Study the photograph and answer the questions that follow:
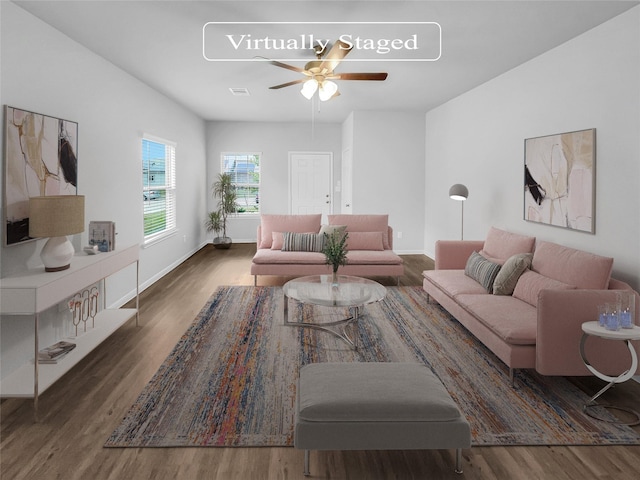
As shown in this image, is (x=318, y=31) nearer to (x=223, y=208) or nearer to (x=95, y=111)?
(x=95, y=111)

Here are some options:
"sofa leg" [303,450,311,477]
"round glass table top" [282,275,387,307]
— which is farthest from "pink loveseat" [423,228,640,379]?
"sofa leg" [303,450,311,477]

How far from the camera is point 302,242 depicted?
631 centimetres

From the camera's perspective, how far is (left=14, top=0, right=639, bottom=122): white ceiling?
10.9 feet

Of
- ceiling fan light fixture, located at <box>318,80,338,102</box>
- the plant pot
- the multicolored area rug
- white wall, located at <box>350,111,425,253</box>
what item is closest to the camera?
the multicolored area rug

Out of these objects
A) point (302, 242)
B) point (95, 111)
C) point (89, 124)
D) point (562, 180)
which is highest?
point (95, 111)

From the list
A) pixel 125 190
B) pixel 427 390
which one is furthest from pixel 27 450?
pixel 125 190

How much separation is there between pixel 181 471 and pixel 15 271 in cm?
205

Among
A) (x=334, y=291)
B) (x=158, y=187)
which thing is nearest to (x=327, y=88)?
(x=334, y=291)

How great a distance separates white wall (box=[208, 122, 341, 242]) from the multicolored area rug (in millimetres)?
5402

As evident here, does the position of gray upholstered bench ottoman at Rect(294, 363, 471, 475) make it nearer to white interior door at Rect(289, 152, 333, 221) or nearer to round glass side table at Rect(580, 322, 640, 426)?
round glass side table at Rect(580, 322, 640, 426)

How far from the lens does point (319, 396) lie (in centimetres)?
225

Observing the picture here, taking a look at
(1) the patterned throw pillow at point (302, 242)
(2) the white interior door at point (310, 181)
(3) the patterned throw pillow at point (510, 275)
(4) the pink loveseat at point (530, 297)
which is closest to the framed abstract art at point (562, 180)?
(4) the pink loveseat at point (530, 297)

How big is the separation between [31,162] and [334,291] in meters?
2.57

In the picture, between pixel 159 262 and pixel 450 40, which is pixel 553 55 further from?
pixel 159 262
